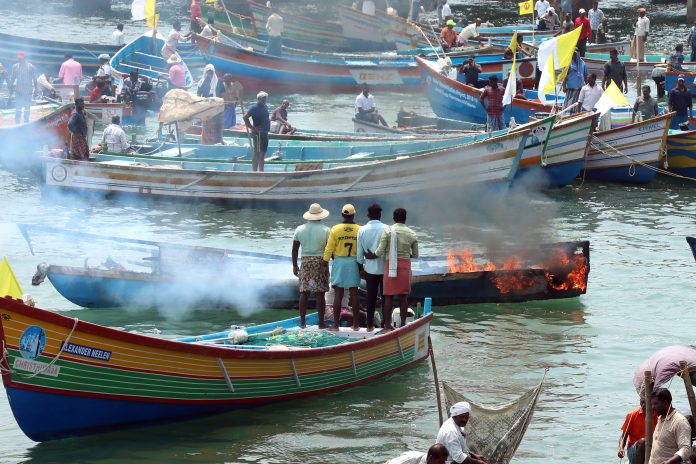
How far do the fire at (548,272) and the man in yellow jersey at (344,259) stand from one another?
11.4ft

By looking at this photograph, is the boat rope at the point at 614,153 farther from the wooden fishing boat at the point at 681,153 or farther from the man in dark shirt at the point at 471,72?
the man in dark shirt at the point at 471,72

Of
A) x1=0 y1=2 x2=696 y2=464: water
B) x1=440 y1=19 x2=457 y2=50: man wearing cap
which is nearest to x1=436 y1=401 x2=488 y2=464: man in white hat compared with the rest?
x1=0 y1=2 x2=696 y2=464: water

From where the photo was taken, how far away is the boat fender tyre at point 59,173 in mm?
24125

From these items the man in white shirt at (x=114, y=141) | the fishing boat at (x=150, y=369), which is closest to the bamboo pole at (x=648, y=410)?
the fishing boat at (x=150, y=369)

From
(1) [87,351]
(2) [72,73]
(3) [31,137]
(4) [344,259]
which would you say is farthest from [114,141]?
(1) [87,351]

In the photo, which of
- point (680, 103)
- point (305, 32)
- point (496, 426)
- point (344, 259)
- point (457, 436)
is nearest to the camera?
point (457, 436)

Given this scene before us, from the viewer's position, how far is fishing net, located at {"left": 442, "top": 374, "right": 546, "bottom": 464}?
11.1 m

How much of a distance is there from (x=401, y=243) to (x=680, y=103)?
14.3 metres

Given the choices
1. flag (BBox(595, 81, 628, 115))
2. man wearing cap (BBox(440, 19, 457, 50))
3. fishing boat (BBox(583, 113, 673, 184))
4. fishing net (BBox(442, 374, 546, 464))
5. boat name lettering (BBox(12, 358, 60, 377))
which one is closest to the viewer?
fishing net (BBox(442, 374, 546, 464))

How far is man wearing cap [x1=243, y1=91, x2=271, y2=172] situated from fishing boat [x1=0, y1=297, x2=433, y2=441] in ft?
29.5

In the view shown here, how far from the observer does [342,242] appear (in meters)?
14.7

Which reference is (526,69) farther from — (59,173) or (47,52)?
(47,52)

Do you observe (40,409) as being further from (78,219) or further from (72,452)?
(78,219)

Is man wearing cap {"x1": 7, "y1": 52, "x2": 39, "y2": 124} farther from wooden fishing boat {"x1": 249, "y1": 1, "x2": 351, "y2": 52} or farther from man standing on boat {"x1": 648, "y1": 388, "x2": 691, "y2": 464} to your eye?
man standing on boat {"x1": 648, "y1": 388, "x2": 691, "y2": 464}
